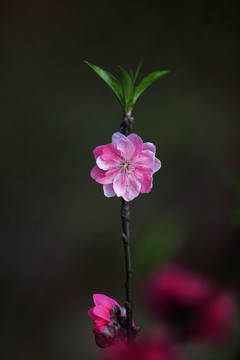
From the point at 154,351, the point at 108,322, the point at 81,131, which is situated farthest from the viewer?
the point at 81,131

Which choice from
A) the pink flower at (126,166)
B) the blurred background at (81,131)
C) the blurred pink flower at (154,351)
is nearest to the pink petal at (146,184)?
the pink flower at (126,166)

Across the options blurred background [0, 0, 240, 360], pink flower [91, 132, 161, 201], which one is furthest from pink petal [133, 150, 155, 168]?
blurred background [0, 0, 240, 360]

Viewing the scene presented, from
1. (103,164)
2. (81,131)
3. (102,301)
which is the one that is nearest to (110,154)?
(103,164)

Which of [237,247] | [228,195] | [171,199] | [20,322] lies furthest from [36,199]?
[237,247]

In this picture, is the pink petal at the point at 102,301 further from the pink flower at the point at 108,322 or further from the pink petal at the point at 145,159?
the pink petal at the point at 145,159

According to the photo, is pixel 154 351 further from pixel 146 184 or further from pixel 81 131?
pixel 81 131
